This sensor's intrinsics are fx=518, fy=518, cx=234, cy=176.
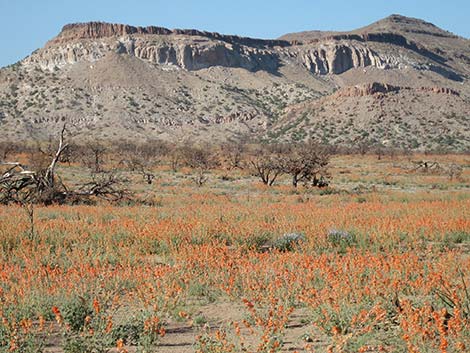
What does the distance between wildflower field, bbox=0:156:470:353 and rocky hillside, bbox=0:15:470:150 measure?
4870cm

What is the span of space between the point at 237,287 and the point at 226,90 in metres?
93.3

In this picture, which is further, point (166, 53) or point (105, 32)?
point (105, 32)

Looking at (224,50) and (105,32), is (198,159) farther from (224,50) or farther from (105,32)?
(105,32)

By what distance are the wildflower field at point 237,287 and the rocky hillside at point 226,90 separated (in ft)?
160

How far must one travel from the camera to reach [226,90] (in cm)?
9825

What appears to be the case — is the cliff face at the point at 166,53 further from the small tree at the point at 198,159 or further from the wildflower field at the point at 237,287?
the wildflower field at the point at 237,287

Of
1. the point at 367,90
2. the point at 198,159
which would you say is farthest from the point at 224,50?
the point at 198,159

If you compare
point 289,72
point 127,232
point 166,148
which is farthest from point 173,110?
point 127,232

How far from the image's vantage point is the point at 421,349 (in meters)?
4.29

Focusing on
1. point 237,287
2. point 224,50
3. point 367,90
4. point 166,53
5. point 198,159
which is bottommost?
point 198,159

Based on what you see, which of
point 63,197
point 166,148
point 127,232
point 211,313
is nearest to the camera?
point 211,313

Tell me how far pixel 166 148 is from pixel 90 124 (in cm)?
2562

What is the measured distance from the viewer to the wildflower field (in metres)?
4.62

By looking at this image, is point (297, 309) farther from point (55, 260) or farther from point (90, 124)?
point (90, 124)
